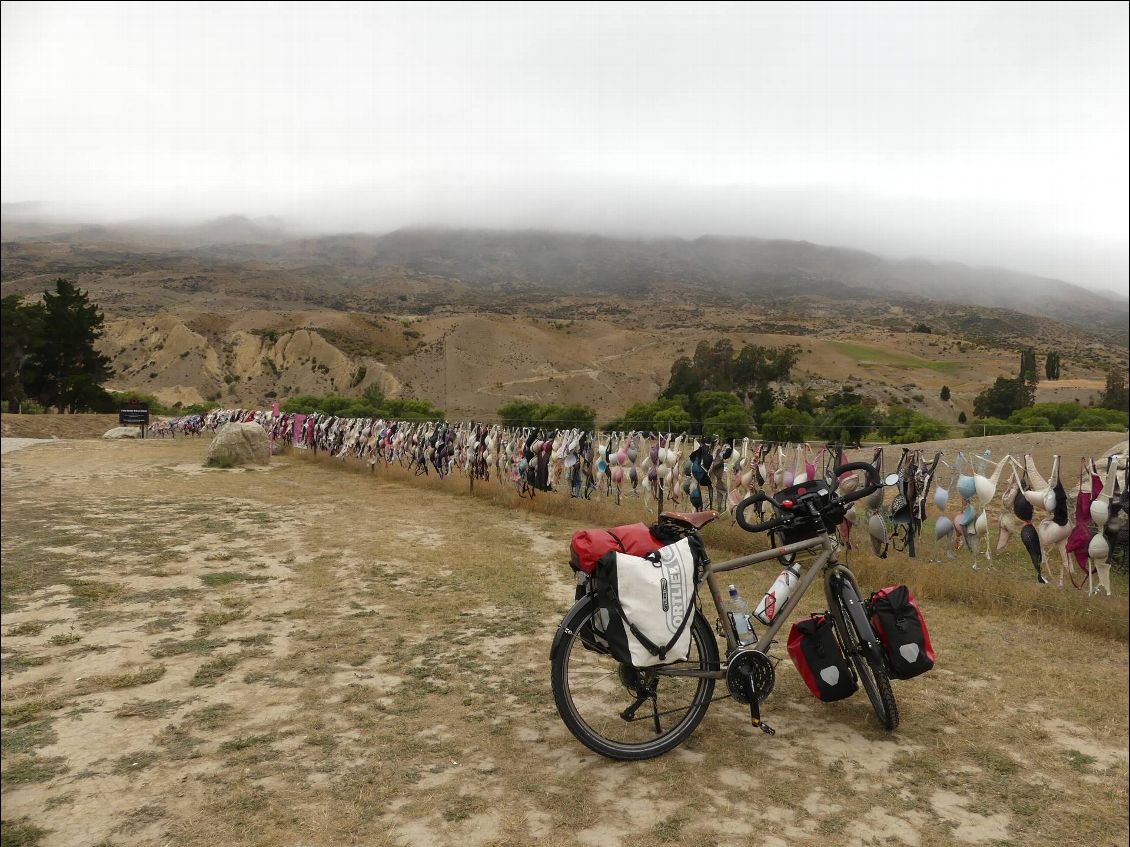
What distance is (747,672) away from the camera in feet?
11.4

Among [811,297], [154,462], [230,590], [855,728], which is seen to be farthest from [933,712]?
[811,297]

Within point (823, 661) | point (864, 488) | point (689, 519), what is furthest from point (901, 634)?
point (689, 519)

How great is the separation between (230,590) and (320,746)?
3.57 m

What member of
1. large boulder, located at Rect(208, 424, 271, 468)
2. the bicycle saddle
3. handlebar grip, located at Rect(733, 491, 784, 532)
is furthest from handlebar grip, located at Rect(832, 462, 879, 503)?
large boulder, located at Rect(208, 424, 271, 468)

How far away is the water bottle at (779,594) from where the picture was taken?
3.70 metres

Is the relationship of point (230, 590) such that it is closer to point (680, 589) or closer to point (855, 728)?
point (680, 589)

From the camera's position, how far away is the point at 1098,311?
140 metres

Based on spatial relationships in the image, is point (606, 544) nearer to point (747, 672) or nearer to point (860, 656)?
point (747, 672)

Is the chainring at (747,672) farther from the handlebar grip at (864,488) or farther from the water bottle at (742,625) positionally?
the handlebar grip at (864,488)

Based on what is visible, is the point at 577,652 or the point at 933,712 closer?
the point at 933,712

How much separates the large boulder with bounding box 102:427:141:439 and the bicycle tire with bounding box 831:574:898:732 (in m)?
34.7

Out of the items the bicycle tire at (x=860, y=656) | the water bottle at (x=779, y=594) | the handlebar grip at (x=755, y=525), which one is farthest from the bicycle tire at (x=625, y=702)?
the bicycle tire at (x=860, y=656)

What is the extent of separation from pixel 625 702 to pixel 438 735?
1.17 metres

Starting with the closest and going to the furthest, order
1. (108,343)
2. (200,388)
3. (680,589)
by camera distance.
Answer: (680,589) → (200,388) → (108,343)
